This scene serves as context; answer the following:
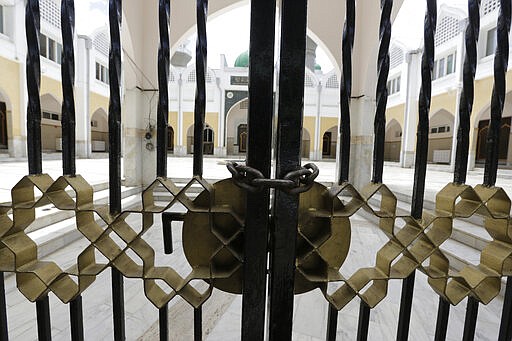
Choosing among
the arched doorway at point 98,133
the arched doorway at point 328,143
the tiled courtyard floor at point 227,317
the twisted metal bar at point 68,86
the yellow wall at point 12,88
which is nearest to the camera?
the twisted metal bar at point 68,86

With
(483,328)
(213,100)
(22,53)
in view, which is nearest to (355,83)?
(483,328)

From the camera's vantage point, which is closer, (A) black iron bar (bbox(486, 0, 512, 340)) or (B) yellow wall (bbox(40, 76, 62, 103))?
(A) black iron bar (bbox(486, 0, 512, 340))

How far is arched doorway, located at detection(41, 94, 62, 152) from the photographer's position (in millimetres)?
12906

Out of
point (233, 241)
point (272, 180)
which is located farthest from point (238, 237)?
point (272, 180)

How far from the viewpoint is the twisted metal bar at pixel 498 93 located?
56 centimetres

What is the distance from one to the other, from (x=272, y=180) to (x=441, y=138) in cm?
1614

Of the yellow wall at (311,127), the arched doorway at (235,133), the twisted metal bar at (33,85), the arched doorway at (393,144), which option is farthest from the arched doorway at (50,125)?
the arched doorway at (393,144)

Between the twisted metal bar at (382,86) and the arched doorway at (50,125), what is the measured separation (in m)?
15.5

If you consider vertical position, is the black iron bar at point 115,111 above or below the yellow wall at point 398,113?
below

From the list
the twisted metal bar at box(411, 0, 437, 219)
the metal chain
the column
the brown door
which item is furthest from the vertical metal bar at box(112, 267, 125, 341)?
the brown door

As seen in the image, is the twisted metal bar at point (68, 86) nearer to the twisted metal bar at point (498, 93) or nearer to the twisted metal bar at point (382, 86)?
the twisted metal bar at point (382, 86)

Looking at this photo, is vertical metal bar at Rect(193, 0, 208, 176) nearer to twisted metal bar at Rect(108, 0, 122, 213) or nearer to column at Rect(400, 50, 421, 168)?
twisted metal bar at Rect(108, 0, 122, 213)

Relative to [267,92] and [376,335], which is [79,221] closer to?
[267,92]

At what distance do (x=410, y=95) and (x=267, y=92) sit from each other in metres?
12.6
